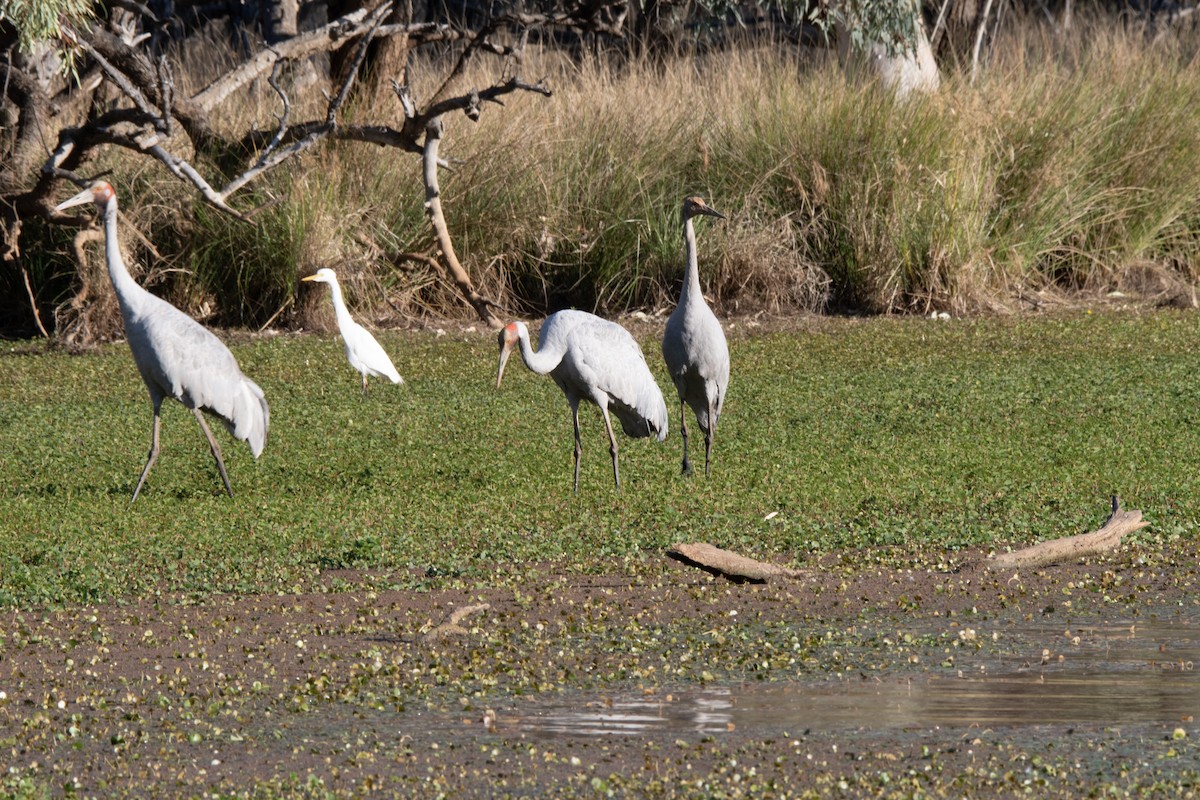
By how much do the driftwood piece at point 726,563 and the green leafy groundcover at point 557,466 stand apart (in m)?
0.75

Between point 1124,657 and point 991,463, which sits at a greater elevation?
point 1124,657

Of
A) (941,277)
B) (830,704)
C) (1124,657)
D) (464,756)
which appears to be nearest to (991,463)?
(1124,657)

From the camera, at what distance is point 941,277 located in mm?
17344

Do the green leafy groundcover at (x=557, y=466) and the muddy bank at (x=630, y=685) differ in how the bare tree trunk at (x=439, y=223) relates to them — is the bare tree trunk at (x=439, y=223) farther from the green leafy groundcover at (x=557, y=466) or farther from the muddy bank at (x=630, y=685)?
the muddy bank at (x=630, y=685)

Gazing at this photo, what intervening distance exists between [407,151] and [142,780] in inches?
491

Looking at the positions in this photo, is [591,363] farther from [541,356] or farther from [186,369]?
[186,369]

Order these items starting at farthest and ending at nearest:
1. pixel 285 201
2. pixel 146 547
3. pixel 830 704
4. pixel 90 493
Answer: pixel 285 201, pixel 90 493, pixel 146 547, pixel 830 704

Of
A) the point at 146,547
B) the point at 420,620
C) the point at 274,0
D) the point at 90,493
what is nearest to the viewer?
the point at 420,620

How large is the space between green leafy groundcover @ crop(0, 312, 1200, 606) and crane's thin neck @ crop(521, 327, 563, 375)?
0.68 meters

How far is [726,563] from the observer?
22.8 feet

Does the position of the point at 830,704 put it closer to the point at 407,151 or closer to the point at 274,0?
the point at 407,151

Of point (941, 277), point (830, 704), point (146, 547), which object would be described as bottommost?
point (941, 277)

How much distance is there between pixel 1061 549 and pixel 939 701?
208cm

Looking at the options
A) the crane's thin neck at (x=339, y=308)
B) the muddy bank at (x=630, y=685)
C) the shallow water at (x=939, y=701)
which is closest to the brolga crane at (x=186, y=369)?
the muddy bank at (x=630, y=685)
